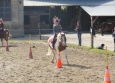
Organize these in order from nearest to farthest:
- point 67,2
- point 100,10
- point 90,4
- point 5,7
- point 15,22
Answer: point 5,7
point 15,22
point 100,10
point 90,4
point 67,2

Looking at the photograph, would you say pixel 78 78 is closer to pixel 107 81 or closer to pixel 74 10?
pixel 107 81

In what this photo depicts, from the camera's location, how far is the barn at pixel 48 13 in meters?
35.0

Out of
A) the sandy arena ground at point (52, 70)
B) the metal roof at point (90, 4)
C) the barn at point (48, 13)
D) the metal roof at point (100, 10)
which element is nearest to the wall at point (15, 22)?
the barn at point (48, 13)

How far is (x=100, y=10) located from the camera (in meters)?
40.9

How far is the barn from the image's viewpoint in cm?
3503

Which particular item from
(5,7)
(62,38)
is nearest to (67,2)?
(5,7)

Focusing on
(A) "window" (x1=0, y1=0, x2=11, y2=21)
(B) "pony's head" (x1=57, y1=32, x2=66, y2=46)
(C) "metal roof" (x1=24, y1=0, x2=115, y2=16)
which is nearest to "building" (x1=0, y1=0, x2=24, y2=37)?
(A) "window" (x1=0, y1=0, x2=11, y2=21)

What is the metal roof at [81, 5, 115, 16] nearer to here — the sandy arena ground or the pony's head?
the sandy arena ground

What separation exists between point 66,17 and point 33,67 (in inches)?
1353

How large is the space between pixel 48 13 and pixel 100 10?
7114 millimetres

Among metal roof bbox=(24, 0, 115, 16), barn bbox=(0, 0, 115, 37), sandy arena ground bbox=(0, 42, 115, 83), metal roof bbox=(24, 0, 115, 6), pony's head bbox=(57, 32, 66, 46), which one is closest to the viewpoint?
sandy arena ground bbox=(0, 42, 115, 83)

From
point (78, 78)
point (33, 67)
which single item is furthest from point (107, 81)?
point (33, 67)

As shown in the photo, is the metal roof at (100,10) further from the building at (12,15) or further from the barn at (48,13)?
the building at (12,15)

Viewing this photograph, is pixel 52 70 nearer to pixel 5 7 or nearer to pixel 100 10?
pixel 5 7
